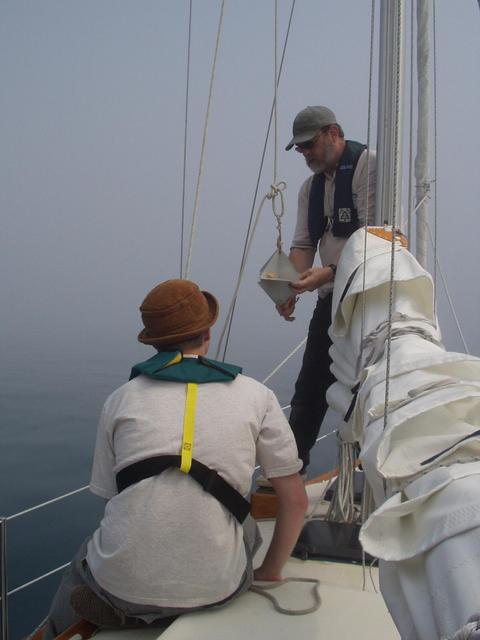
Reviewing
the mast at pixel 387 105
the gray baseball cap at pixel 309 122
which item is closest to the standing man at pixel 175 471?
the mast at pixel 387 105

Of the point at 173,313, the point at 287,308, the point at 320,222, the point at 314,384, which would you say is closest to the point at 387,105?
the point at 320,222

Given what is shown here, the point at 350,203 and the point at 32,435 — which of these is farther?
the point at 32,435

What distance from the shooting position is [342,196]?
8.29 feet

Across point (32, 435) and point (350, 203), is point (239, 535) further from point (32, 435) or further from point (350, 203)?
point (32, 435)

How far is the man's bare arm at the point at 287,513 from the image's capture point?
1701 millimetres

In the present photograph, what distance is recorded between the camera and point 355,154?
2.50 meters

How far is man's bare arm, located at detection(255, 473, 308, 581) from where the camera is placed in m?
1.70

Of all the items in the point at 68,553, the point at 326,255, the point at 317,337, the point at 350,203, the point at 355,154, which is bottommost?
the point at 68,553

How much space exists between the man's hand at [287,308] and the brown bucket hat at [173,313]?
3.05ft

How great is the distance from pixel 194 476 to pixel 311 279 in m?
1.08

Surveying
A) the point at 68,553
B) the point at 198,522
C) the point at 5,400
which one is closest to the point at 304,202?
the point at 198,522

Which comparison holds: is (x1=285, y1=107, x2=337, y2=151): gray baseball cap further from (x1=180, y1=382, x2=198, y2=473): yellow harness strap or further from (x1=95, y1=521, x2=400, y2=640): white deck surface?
(x1=95, y1=521, x2=400, y2=640): white deck surface

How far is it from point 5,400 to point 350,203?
8.54 meters

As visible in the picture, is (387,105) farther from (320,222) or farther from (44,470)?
(44,470)
